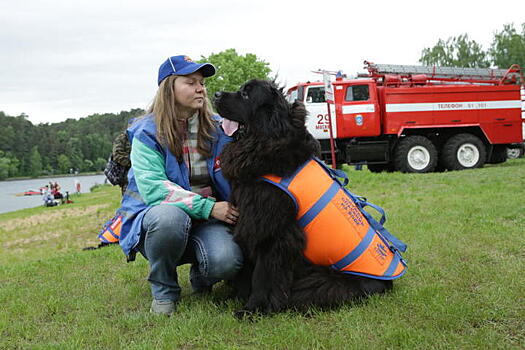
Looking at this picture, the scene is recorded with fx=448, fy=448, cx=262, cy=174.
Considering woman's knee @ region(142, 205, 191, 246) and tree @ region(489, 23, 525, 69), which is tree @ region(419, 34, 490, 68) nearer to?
tree @ region(489, 23, 525, 69)

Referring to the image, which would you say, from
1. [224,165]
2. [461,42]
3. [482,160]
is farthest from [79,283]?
[461,42]

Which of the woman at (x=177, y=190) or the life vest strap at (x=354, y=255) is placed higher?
the woman at (x=177, y=190)

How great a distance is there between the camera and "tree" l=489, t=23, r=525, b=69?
48.7 metres

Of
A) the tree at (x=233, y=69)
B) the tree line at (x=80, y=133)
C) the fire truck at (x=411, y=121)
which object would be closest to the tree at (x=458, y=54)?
the tree line at (x=80, y=133)

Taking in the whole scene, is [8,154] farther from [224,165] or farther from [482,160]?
[224,165]

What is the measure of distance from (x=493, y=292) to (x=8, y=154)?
212ft

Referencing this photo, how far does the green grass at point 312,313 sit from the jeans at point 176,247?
0.67 ft

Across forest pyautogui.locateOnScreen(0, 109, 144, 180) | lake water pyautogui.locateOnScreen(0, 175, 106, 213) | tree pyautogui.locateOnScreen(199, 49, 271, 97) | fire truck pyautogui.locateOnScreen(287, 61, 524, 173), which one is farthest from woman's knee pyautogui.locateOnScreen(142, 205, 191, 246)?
forest pyautogui.locateOnScreen(0, 109, 144, 180)

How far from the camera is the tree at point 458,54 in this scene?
53.9 meters

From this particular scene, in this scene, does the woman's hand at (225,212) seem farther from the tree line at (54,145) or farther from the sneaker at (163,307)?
the tree line at (54,145)

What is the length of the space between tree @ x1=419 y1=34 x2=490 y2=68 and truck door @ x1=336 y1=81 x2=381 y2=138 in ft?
152

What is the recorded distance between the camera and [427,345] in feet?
6.56

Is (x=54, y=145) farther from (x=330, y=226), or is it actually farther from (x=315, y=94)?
(x=330, y=226)

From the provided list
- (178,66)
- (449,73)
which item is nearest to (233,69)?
(449,73)
